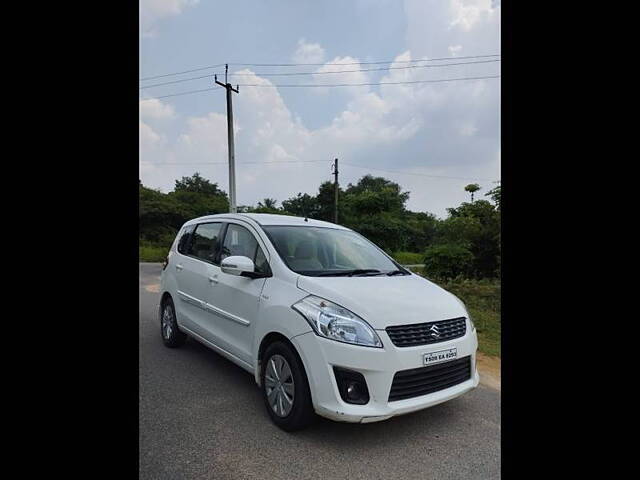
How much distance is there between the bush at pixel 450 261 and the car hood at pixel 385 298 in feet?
24.6

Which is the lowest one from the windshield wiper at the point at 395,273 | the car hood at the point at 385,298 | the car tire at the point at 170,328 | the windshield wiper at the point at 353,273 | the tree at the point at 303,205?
the car tire at the point at 170,328

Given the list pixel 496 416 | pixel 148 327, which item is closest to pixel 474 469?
pixel 496 416

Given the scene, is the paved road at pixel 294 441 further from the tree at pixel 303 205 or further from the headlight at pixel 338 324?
the tree at pixel 303 205

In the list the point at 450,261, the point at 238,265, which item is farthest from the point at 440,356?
the point at 450,261

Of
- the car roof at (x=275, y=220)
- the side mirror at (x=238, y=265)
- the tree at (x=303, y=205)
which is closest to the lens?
the side mirror at (x=238, y=265)

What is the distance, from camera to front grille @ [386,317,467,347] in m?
2.67

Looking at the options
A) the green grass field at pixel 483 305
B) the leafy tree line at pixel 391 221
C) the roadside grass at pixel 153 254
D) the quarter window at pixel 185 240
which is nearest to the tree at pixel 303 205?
the leafy tree line at pixel 391 221

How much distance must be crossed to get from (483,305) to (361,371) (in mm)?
6483

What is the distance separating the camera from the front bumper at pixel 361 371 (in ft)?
8.39

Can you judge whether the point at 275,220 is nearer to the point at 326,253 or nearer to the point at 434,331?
the point at 326,253

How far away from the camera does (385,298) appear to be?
9.59ft

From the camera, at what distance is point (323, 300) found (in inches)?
112
